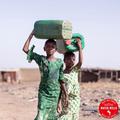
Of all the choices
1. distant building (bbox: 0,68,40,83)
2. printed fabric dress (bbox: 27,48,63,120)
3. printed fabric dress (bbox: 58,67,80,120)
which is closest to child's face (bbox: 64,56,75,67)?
printed fabric dress (bbox: 58,67,80,120)

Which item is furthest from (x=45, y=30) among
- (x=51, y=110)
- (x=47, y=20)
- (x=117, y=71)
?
(x=117, y=71)

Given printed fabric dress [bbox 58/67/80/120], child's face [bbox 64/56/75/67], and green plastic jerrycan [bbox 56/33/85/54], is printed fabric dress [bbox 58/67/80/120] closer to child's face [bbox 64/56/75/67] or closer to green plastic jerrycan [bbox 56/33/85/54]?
child's face [bbox 64/56/75/67]

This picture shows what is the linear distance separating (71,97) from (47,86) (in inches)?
28.4

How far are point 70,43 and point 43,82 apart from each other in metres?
0.95

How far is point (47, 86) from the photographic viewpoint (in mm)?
7227

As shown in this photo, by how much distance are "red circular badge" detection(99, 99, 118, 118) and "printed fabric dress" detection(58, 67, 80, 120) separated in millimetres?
375

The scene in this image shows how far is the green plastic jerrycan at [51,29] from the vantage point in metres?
7.23

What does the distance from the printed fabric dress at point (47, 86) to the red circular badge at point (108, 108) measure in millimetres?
854

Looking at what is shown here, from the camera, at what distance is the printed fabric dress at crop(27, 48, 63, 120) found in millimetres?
7219

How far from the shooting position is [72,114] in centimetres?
777

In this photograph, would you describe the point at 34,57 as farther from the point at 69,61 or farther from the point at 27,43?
the point at 69,61

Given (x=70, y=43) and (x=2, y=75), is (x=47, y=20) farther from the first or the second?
(x=2, y=75)

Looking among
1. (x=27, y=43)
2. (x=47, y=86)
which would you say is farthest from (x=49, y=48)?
(x=47, y=86)

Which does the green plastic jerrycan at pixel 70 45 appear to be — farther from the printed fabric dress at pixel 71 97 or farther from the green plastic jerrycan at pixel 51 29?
the green plastic jerrycan at pixel 51 29
